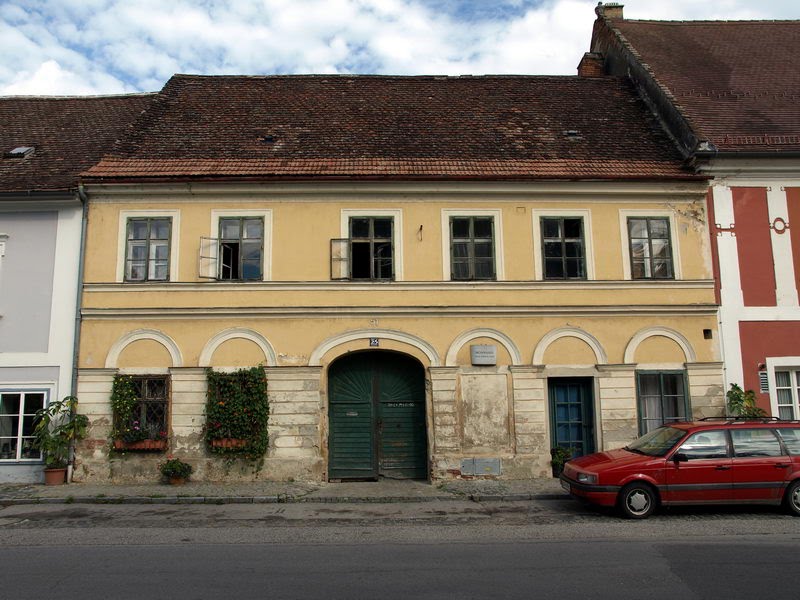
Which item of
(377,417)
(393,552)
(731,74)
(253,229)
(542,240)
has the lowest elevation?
(393,552)

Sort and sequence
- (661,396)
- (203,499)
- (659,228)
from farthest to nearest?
1. (659,228)
2. (661,396)
3. (203,499)

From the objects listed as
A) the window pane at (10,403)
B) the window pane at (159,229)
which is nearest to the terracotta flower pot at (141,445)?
the window pane at (10,403)

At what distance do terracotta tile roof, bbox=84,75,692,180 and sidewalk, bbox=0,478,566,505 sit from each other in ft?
21.4

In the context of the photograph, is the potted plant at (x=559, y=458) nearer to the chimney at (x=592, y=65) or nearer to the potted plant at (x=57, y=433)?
the potted plant at (x=57, y=433)

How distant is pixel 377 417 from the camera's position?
45.4ft

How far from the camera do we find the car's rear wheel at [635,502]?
968 centimetres

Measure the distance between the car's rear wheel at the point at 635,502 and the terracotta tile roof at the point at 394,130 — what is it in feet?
23.2

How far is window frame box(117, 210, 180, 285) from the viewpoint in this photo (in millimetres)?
13602

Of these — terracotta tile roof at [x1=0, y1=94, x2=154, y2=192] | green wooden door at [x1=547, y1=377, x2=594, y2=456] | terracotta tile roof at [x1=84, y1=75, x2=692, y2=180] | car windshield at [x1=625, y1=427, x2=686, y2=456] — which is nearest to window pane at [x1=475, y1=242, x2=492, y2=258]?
terracotta tile roof at [x1=84, y1=75, x2=692, y2=180]

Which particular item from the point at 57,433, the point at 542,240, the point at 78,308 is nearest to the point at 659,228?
the point at 542,240

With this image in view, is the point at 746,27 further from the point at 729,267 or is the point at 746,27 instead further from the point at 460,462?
the point at 460,462

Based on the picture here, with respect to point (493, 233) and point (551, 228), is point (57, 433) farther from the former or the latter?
point (551, 228)

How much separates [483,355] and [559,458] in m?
2.65

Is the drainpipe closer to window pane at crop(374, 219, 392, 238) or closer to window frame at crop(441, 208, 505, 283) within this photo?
window pane at crop(374, 219, 392, 238)
